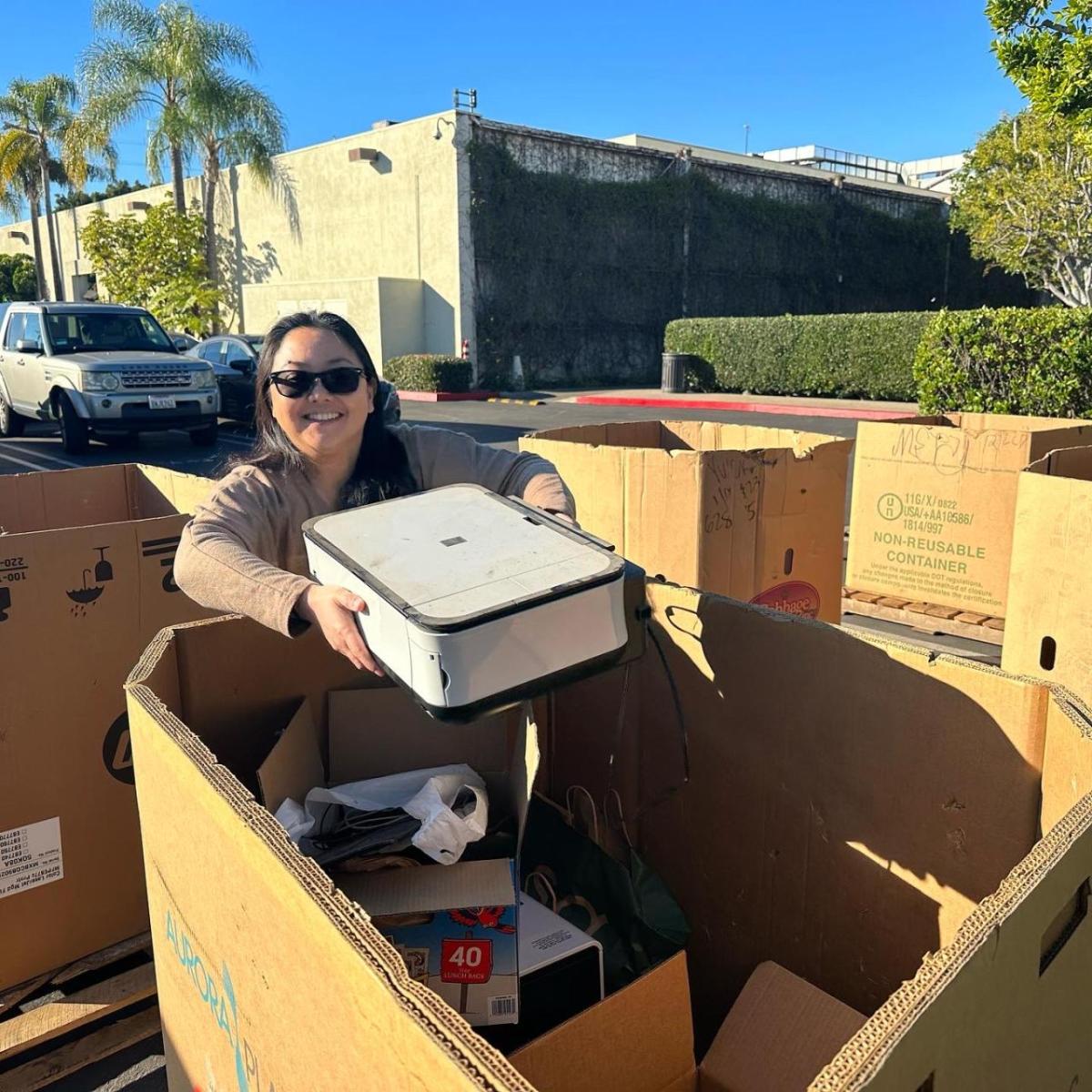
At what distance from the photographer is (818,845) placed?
1689 mm

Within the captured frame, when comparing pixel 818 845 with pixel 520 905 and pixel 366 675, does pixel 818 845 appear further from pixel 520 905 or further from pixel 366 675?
pixel 366 675

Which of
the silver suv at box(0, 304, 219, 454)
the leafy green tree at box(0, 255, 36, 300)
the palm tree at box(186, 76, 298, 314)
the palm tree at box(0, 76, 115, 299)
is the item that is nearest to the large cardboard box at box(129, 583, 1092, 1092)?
the silver suv at box(0, 304, 219, 454)

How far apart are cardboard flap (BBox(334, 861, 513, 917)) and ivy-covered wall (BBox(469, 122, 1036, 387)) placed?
20249 mm

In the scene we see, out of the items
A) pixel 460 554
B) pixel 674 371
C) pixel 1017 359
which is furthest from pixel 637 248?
pixel 460 554

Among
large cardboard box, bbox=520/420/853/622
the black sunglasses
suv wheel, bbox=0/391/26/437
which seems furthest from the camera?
suv wheel, bbox=0/391/26/437

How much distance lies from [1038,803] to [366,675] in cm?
125

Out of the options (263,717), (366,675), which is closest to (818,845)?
(366,675)

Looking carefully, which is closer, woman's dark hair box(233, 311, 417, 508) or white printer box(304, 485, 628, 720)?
white printer box(304, 485, 628, 720)

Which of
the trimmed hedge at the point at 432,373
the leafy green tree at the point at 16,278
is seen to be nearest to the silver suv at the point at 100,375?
the trimmed hedge at the point at 432,373

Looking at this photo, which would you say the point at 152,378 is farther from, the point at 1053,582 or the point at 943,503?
the point at 1053,582

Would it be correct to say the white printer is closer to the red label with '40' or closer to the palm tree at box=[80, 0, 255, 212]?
the red label with '40'

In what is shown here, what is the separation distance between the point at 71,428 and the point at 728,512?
9703 mm

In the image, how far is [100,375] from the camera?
10227 millimetres

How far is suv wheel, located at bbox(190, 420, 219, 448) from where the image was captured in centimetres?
1127
